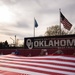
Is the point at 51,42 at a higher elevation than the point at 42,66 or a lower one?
higher

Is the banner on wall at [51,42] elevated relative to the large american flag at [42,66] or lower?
elevated

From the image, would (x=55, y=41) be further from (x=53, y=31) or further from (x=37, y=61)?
(x=53, y=31)

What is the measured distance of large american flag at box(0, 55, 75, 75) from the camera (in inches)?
167

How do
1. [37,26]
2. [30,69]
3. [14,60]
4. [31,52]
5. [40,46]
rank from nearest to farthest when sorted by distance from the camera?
[30,69]
[14,60]
[31,52]
[40,46]
[37,26]

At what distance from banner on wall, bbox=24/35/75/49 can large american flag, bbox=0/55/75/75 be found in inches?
885

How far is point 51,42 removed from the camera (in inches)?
1142

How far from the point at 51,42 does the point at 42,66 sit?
24.5 m

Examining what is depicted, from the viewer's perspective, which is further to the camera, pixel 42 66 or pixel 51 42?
pixel 51 42

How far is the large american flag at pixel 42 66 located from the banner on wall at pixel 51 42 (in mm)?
22473

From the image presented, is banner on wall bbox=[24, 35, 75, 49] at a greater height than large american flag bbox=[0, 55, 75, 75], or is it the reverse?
banner on wall bbox=[24, 35, 75, 49]

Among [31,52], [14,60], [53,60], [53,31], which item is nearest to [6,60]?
[14,60]

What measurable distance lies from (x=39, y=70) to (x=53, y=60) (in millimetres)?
380

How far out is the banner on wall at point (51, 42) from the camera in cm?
2727

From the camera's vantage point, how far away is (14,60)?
5246 millimetres
